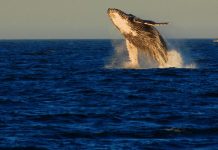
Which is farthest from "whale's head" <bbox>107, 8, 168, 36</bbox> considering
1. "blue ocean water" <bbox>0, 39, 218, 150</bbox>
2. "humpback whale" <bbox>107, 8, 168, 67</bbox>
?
"blue ocean water" <bbox>0, 39, 218, 150</bbox>

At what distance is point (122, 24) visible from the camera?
41.2m

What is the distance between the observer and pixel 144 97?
110 feet

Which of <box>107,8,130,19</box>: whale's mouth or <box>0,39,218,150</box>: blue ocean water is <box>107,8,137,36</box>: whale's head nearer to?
<box>107,8,130,19</box>: whale's mouth

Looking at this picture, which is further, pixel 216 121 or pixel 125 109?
pixel 125 109

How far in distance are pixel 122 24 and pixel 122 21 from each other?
0.56 feet

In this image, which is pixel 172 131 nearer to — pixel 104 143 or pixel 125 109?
pixel 104 143

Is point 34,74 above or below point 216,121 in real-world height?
below

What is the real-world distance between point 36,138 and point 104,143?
2176mm

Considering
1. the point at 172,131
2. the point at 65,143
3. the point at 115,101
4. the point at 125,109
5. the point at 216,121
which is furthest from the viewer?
the point at 115,101

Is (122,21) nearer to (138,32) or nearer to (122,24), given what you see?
(122,24)

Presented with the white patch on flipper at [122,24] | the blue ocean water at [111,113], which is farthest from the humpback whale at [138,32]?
the blue ocean water at [111,113]

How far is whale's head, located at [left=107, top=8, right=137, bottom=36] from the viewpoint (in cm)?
4106

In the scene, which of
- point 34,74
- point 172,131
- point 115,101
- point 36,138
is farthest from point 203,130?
point 34,74

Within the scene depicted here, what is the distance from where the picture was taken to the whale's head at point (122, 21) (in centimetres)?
4106
